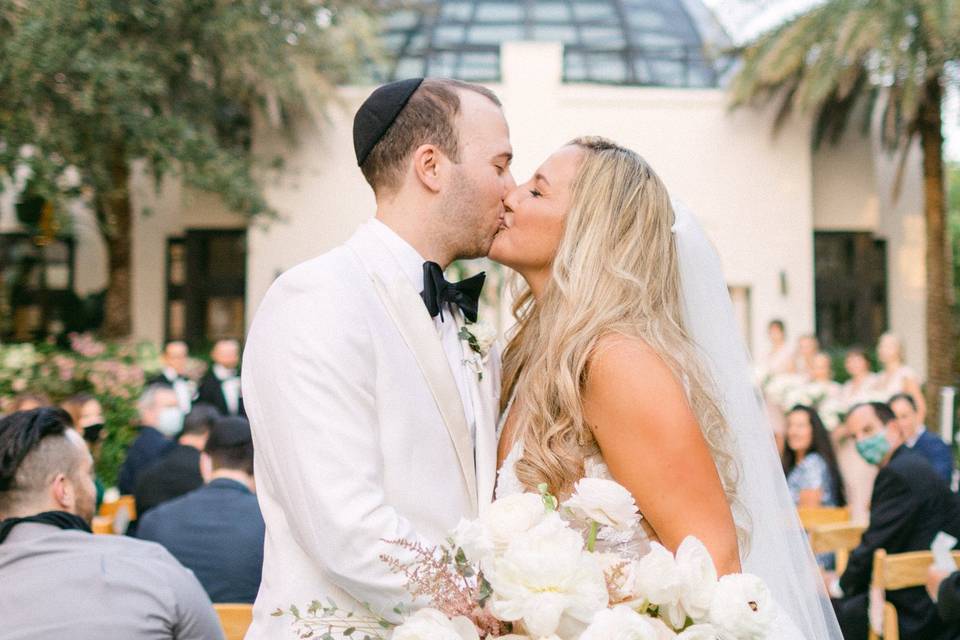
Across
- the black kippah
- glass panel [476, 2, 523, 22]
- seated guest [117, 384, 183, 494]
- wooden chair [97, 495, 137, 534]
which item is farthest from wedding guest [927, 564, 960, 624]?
glass panel [476, 2, 523, 22]

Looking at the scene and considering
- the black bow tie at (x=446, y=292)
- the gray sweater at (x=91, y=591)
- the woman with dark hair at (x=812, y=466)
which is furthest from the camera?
the woman with dark hair at (x=812, y=466)

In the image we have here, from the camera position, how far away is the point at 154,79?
42.4 feet

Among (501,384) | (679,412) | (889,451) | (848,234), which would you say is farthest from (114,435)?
(848,234)

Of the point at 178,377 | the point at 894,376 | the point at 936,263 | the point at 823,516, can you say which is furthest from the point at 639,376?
the point at 936,263

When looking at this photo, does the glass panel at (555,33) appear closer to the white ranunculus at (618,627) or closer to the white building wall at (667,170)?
the white building wall at (667,170)

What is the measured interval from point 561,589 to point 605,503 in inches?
9.9

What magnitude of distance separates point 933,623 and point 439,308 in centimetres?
414

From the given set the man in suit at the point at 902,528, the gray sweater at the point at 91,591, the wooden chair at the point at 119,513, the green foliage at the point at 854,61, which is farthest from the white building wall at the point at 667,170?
the gray sweater at the point at 91,591

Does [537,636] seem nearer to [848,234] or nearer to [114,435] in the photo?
[114,435]

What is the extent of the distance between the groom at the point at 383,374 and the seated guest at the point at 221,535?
2.18 meters

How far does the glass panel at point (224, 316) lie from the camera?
63.3 ft

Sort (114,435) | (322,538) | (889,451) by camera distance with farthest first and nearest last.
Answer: (114,435), (889,451), (322,538)

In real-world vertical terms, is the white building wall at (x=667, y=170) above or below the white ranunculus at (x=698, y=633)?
above

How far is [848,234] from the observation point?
19203 millimetres
